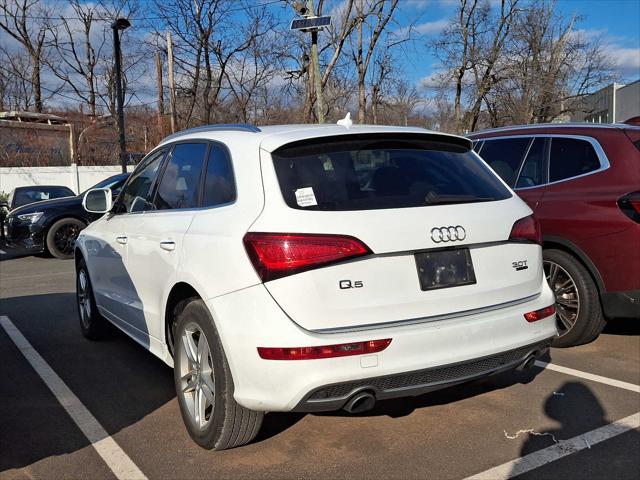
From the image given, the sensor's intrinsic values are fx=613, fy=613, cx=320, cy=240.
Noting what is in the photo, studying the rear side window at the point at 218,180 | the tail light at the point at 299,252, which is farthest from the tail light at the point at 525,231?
the rear side window at the point at 218,180

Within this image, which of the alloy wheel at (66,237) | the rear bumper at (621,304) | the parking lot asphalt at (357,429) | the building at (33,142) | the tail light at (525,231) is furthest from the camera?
the building at (33,142)

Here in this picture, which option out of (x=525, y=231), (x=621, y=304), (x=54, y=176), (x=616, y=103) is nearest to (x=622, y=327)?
(x=621, y=304)

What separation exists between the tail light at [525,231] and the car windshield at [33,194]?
14.5 m

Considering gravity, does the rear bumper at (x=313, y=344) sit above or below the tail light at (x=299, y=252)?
below

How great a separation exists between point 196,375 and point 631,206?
3216mm

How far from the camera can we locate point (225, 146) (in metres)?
3.41

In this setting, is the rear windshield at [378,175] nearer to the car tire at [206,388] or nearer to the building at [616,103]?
the car tire at [206,388]

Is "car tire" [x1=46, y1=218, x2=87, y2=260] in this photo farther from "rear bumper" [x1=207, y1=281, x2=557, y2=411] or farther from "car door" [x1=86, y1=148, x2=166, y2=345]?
"rear bumper" [x1=207, y1=281, x2=557, y2=411]

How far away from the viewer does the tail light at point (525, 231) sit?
128 inches

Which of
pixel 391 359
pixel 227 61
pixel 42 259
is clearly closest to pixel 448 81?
pixel 227 61

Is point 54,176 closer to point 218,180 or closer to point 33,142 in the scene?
point 33,142

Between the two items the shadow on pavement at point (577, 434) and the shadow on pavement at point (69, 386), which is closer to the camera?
the shadow on pavement at point (577, 434)

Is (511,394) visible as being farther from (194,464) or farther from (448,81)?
(448,81)

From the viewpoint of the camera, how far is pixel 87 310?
5.69 metres
